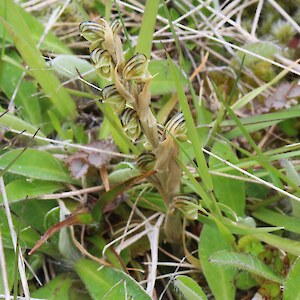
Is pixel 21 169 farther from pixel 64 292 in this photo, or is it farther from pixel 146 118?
pixel 146 118

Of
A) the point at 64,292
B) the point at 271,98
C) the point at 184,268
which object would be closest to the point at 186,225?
the point at 184,268

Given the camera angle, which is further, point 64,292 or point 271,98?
point 271,98

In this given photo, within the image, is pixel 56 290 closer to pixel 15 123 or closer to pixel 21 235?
pixel 21 235

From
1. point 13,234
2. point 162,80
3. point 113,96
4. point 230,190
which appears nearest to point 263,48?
point 162,80

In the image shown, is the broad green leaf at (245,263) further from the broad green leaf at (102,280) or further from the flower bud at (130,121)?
the flower bud at (130,121)

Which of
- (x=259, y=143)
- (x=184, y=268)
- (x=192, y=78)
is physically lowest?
(x=184, y=268)

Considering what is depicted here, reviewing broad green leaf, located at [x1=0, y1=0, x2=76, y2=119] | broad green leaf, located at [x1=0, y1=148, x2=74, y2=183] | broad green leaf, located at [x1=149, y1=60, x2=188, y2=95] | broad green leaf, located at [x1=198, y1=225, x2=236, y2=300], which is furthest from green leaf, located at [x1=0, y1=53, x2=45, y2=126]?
broad green leaf, located at [x1=198, y1=225, x2=236, y2=300]

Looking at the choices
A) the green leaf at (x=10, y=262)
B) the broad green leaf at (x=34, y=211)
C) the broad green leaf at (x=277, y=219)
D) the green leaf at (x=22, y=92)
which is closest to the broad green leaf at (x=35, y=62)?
the green leaf at (x=22, y=92)
